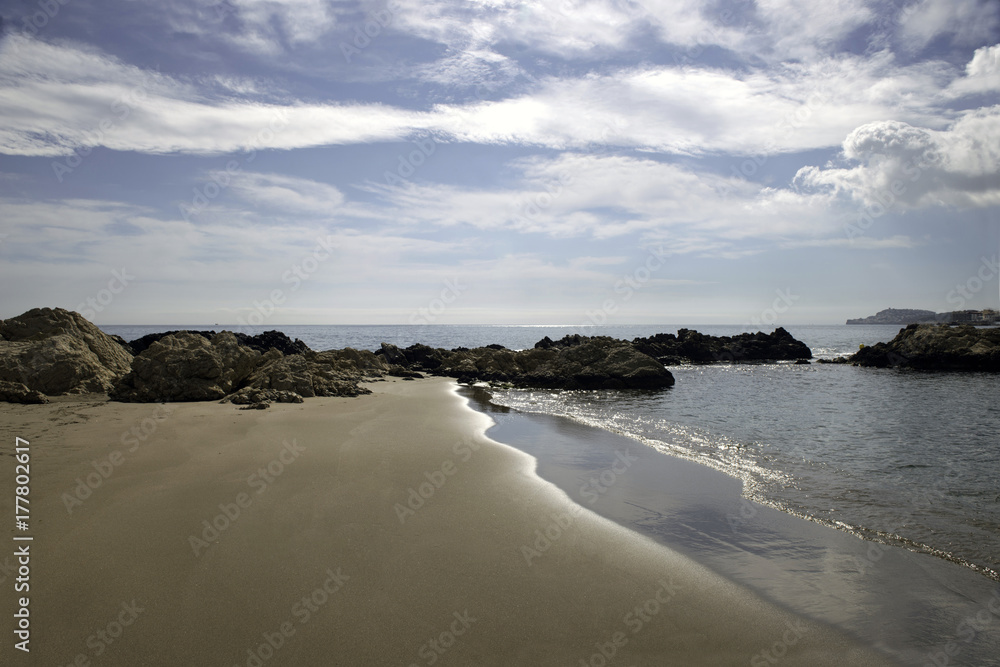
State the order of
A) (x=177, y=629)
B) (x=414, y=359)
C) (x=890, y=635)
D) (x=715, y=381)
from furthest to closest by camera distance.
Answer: (x=414, y=359), (x=715, y=381), (x=890, y=635), (x=177, y=629)

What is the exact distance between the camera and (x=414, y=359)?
32.4 meters

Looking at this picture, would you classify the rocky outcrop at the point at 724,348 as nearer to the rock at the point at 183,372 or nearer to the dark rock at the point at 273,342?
the dark rock at the point at 273,342

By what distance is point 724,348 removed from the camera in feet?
158

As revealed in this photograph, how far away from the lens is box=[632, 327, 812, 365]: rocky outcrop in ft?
148

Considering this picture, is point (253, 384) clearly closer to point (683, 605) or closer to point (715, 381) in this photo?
point (683, 605)

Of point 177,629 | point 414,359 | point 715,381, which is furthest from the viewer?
point 414,359

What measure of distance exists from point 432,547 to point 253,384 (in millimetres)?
11167

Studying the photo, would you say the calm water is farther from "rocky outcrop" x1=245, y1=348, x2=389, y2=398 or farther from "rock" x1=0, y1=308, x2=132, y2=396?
"rock" x1=0, y1=308, x2=132, y2=396

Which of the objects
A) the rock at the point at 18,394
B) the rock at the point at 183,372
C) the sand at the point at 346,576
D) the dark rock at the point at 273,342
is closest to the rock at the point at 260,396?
the rock at the point at 183,372

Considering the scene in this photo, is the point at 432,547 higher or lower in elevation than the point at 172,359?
lower

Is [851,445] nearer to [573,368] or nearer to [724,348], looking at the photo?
[573,368]

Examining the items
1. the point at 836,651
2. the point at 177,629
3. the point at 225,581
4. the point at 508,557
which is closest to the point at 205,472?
the point at 225,581

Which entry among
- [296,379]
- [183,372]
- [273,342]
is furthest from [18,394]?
[273,342]

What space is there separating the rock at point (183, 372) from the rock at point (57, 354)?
0.86 meters
